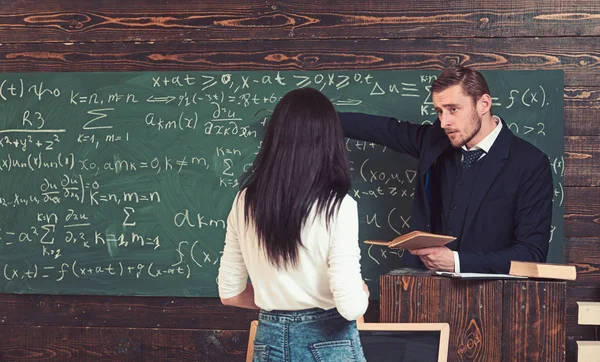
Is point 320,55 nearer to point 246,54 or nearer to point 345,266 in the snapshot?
point 246,54

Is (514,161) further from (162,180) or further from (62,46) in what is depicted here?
(62,46)

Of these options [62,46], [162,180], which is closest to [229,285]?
[162,180]

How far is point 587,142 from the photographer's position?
340 centimetres

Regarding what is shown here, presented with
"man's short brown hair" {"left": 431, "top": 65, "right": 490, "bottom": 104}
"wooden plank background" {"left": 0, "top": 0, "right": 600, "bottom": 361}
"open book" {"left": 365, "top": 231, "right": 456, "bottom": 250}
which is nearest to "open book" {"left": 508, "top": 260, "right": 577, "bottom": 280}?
"open book" {"left": 365, "top": 231, "right": 456, "bottom": 250}

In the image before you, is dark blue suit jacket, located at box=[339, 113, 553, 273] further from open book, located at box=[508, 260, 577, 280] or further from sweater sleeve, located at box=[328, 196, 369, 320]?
sweater sleeve, located at box=[328, 196, 369, 320]

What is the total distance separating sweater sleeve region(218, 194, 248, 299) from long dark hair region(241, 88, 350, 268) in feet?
0.36

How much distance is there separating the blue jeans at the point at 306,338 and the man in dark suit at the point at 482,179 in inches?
34.1

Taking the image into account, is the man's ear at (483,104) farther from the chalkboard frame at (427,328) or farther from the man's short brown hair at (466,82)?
the chalkboard frame at (427,328)

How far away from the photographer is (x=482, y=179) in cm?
288

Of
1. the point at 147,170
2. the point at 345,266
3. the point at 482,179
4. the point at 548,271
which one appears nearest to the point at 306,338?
the point at 345,266

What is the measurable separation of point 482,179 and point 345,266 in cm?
117

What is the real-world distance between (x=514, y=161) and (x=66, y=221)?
2088 millimetres

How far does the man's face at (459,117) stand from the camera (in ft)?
9.61

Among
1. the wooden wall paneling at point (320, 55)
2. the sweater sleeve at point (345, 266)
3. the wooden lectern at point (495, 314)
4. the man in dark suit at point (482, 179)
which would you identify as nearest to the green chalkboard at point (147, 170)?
the wooden wall paneling at point (320, 55)
